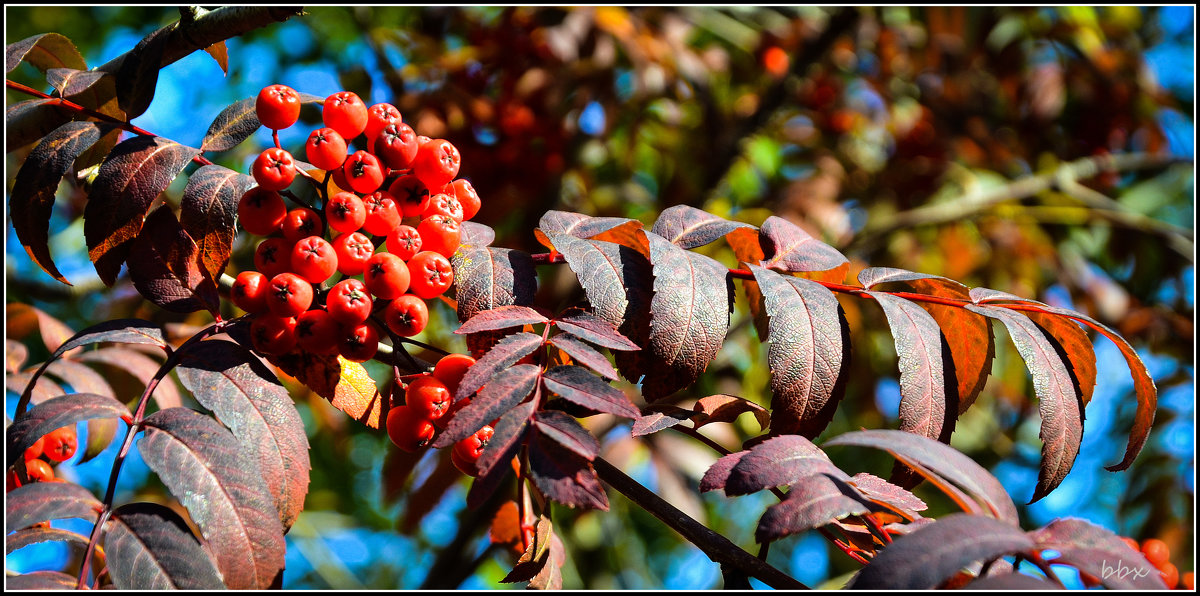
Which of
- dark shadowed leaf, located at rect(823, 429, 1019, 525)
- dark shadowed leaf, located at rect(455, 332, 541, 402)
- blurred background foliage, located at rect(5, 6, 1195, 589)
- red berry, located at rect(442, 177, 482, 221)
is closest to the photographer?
dark shadowed leaf, located at rect(823, 429, 1019, 525)

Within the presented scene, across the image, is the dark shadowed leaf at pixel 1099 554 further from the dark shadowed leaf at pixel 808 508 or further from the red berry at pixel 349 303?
the red berry at pixel 349 303

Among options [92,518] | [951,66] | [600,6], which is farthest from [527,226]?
[951,66]

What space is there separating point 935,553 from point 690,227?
66 cm

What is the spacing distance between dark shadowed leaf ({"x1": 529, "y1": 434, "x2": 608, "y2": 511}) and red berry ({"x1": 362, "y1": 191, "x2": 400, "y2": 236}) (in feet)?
1.44

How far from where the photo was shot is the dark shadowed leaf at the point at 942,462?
86cm

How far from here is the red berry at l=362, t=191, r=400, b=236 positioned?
1179 mm

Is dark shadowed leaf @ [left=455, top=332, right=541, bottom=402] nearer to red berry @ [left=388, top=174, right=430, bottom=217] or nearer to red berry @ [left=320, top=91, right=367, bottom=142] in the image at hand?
red berry @ [left=388, top=174, right=430, bottom=217]

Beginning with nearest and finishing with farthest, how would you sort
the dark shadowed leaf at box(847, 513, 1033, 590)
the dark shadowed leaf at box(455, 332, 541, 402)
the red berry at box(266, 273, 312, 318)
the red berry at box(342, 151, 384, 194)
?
1. the dark shadowed leaf at box(847, 513, 1033, 590)
2. the dark shadowed leaf at box(455, 332, 541, 402)
3. the red berry at box(266, 273, 312, 318)
4. the red berry at box(342, 151, 384, 194)

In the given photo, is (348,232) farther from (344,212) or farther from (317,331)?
(317,331)

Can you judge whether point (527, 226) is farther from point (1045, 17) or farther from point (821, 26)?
point (1045, 17)

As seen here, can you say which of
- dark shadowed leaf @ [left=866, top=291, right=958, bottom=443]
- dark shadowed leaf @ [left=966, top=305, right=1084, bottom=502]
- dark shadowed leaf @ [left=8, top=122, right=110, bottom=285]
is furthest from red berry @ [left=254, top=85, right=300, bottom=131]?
dark shadowed leaf @ [left=966, top=305, right=1084, bottom=502]

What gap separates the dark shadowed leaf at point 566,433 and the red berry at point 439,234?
35cm

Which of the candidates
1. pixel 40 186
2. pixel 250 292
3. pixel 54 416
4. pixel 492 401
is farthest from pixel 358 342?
pixel 40 186

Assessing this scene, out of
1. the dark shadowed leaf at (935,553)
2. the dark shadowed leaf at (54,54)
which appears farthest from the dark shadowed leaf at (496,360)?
the dark shadowed leaf at (54,54)
